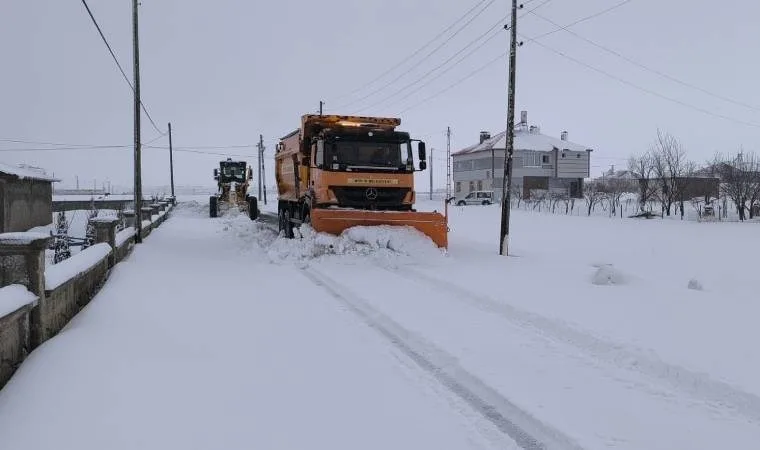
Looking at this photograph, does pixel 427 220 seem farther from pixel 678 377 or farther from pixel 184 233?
pixel 184 233

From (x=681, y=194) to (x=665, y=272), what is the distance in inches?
1073

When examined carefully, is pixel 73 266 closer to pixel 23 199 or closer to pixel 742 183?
pixel 23 199

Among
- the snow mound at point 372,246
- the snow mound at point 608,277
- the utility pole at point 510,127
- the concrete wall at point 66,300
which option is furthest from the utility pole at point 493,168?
the concrete wall at point 66,300

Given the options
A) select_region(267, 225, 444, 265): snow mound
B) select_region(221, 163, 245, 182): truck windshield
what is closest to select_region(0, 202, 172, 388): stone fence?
select_region(267, 225, 444, 265): snow mound

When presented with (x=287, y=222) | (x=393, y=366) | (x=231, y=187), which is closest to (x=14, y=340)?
(x=393, y=366)

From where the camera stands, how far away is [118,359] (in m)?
5.40

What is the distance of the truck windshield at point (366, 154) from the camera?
536 inches

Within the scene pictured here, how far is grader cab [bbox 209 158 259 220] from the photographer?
3412 centimetres

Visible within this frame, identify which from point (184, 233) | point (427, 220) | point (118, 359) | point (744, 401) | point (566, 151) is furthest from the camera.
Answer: point (566, 151)

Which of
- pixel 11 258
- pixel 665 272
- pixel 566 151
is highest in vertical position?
pixel 566 151

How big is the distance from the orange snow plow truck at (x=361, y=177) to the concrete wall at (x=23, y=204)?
14.6 metres

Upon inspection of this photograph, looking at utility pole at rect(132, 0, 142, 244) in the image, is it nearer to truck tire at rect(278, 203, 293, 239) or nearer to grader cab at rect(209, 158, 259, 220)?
truck tire at rect(278, 203, 293, 239)

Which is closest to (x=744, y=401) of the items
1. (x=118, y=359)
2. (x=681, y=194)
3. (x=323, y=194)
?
(x=118, y=359)

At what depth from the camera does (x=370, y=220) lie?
42.4 ft
